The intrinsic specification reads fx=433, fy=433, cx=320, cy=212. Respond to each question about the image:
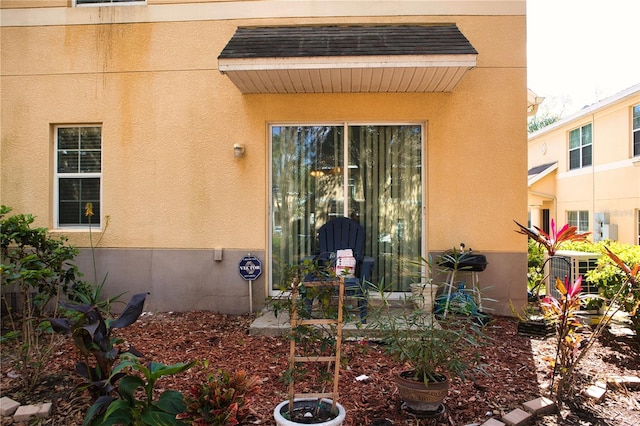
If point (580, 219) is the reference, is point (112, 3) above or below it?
above

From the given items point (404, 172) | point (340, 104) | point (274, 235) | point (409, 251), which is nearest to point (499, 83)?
point (404, 172)

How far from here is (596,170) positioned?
41.7ft

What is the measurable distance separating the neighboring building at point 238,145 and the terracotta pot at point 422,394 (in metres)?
2.69

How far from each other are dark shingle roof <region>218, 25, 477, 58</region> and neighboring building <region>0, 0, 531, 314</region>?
0.11 meters

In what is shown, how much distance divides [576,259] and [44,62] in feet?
24.6

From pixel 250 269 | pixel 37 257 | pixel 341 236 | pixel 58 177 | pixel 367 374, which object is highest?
pixel 58 177

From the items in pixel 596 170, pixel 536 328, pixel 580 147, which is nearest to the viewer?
pixel 536 328

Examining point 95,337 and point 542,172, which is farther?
point 542,172

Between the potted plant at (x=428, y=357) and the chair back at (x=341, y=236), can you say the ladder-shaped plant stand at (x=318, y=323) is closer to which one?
the potted plant at (x=428, y=357)

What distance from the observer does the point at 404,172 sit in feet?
18.3

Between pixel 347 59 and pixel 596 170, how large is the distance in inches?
444

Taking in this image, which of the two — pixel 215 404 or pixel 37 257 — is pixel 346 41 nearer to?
pixel 37 257

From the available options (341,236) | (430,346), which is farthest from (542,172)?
(430,346)

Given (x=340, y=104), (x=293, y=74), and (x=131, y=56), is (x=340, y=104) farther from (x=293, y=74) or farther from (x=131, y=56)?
(x=131, y=56)
